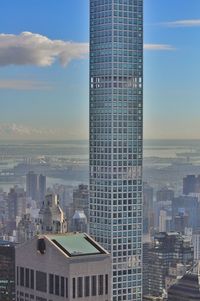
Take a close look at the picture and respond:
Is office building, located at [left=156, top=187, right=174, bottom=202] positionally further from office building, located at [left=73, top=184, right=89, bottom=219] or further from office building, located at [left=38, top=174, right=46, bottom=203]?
office building, located at [left=38, top=174, right=46, bottom=203]

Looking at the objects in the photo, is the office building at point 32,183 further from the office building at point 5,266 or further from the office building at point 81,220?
the office building at point 5,266

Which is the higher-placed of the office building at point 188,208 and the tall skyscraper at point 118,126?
the tall skyscraper at point 118,126

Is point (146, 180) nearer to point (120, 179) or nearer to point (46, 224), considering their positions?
point (120, 179)

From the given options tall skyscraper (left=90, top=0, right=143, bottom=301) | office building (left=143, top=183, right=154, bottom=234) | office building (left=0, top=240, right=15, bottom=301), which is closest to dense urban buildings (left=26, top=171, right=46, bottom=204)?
office building (left=0, top=240, right=15, bottom=301)

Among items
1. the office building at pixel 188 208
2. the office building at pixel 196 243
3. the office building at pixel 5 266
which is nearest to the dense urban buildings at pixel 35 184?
the office building at pixel 5 266

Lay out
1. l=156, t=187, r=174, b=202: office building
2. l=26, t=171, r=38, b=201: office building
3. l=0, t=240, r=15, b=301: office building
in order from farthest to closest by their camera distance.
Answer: l=156, t=187, r=174, b=202: office building, l=26, t=171, r=38, b=201: office building, l=0, t=240, r=15, b=301: office building

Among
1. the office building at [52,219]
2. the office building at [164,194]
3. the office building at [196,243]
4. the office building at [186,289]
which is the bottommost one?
the office building at [186,289]

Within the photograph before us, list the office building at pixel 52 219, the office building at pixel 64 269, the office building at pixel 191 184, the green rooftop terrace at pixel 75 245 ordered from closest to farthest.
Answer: the office building at pixel 64 269 < the green rooftop terrace at pixel 75 245 < the office building at pixel 52 219 < the office building at pixel 191 184
